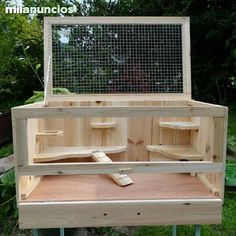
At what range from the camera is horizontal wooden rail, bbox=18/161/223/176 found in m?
1.15

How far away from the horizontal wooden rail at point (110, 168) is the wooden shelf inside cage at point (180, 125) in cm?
43

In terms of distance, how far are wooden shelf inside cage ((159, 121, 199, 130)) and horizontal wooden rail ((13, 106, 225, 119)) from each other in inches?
18.3

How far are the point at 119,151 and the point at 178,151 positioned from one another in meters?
0.31

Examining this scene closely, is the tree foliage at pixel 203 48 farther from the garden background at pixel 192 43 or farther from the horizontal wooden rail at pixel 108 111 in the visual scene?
the horizontal wooden rail at pixel 108 111

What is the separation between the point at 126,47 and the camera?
1.77 m

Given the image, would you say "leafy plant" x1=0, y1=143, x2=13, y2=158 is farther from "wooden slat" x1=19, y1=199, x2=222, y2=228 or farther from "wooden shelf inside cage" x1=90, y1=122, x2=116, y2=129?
"wooden slat" x1=19, y1=199, x2=222, y2=228

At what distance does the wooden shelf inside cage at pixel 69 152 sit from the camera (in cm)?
149

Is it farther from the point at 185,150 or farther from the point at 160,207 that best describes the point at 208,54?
the point at 160,207

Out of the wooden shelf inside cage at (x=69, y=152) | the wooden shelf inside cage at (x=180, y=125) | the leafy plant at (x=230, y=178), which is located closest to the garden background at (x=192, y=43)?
the leafy plant at (x=230, y=178)

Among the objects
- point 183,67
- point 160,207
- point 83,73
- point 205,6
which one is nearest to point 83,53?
point 83,73

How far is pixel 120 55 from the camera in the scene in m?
1.79

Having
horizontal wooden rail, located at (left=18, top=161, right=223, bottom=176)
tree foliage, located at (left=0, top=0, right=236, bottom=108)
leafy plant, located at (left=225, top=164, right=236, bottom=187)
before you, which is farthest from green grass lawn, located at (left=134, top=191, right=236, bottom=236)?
tree foliage, located at (left=0, top=0, right=236, bottom=108)

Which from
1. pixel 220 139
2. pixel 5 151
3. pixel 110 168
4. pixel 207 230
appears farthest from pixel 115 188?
pixel 5 151

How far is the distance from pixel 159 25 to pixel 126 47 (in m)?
0.22
